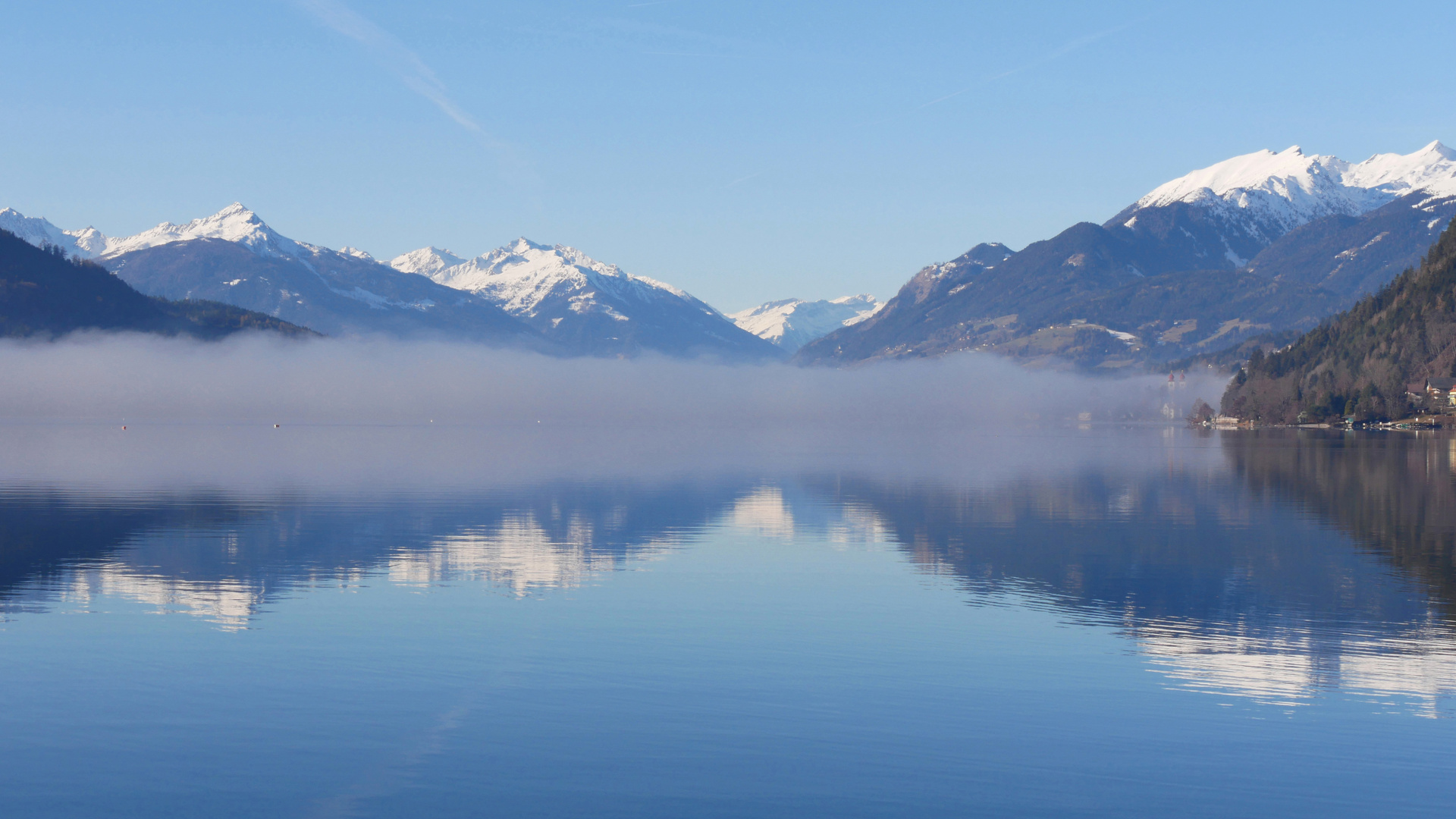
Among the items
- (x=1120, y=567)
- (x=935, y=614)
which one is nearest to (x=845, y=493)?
(x=1120, y=567)

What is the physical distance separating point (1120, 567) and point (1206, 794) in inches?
1159

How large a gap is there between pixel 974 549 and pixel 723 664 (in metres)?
27.2

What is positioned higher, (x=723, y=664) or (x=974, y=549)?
(x=974, y=549)

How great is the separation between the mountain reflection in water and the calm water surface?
30 cm

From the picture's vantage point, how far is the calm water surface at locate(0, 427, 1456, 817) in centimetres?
2197

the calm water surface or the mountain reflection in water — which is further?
the mountain reflection in water

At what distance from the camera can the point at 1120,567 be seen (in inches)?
1970

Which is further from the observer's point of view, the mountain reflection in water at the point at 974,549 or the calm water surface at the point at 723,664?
the mountain reflection in water at the point at 974,549

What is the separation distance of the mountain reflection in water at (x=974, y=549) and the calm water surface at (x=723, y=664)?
0.30 metres

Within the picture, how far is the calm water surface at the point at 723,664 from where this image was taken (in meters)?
22.0

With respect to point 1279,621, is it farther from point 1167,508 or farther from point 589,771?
point 1167,508

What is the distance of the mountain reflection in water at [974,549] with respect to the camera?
3481 centimetres

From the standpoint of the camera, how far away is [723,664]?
31.7 m

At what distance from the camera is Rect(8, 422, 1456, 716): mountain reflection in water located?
34.8 m
